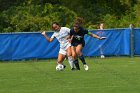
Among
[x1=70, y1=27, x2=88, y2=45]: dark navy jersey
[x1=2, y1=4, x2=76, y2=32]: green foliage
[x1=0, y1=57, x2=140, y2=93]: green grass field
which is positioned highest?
[x1=70, y1=27, x2=88, y2=45]: dark navy jersey

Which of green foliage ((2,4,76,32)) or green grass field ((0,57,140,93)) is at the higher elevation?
green grass field ((0,57,140,93))

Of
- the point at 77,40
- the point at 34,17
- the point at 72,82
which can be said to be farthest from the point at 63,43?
the point at 34,17

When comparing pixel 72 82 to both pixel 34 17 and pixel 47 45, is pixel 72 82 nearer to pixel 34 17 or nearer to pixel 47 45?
pixel 47 45

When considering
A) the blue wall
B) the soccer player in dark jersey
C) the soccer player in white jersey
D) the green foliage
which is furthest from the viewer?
the green foliage

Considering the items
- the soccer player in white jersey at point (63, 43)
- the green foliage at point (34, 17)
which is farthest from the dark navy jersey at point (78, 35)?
the green foliage at point (34, 17)

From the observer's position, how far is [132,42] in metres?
26.7

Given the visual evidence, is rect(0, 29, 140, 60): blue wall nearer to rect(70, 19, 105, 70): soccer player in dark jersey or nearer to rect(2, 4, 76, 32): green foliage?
rect(70, 19, 105, 70): soccer player in dark jersey

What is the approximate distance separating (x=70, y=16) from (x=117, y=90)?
26486 millimetres

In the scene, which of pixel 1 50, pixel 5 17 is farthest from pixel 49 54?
pixel 5 17

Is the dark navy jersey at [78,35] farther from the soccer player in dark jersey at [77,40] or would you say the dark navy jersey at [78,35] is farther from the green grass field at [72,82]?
the green grass field at [72,82]

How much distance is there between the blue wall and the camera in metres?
25.5

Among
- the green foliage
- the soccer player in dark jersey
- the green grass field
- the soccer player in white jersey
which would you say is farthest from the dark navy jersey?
the green foliage

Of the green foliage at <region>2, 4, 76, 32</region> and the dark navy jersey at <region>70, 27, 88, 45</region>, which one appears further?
the green foliage at <region>2, 4, 76, 32</region>

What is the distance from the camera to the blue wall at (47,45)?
83.6 ft
